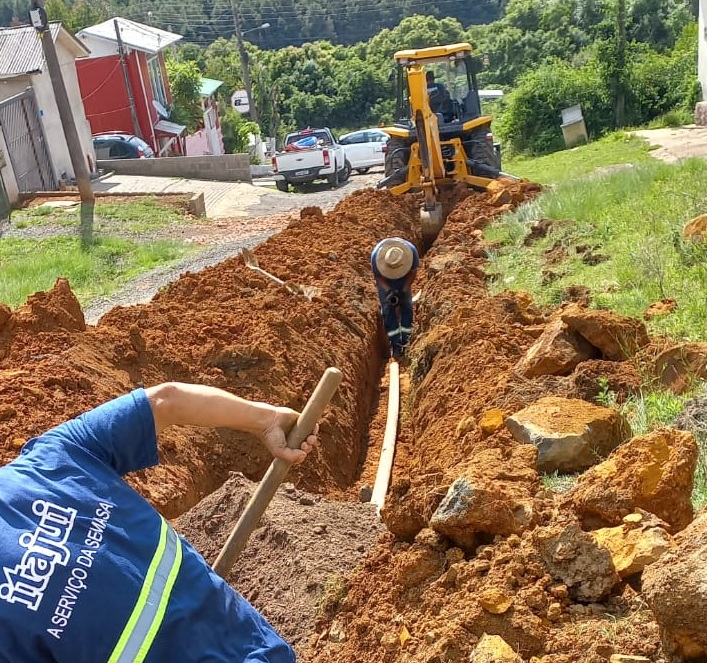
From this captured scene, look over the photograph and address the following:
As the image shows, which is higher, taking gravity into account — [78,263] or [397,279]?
[397,279]

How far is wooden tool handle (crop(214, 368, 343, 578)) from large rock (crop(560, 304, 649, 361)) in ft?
10.1

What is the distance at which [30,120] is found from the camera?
1016 inches

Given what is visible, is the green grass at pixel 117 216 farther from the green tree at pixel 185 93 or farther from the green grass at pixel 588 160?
the green tree at pixel 185 93

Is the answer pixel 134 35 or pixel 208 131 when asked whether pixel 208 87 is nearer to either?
pixel 208 131

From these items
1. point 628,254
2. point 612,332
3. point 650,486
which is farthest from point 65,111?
point 650,486

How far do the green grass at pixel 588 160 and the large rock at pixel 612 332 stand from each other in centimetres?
1251

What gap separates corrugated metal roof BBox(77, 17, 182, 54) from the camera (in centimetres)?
3947

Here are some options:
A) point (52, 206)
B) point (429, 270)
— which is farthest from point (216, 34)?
point (429, 270)

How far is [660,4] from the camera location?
38.6 meters

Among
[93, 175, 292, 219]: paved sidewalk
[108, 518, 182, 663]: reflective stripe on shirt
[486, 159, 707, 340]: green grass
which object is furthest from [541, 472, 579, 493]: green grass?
[93, 175, 292, 219]: paved sidewalk

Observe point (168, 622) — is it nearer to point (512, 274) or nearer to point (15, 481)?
point (15, 481)

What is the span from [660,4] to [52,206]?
28.5 metres

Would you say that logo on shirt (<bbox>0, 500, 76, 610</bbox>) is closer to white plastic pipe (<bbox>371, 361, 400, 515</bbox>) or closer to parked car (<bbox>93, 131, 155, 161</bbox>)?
white plastic pipe (<bbox>371, 361, 400, 515</bbox>)

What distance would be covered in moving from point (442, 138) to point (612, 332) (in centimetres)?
1057
